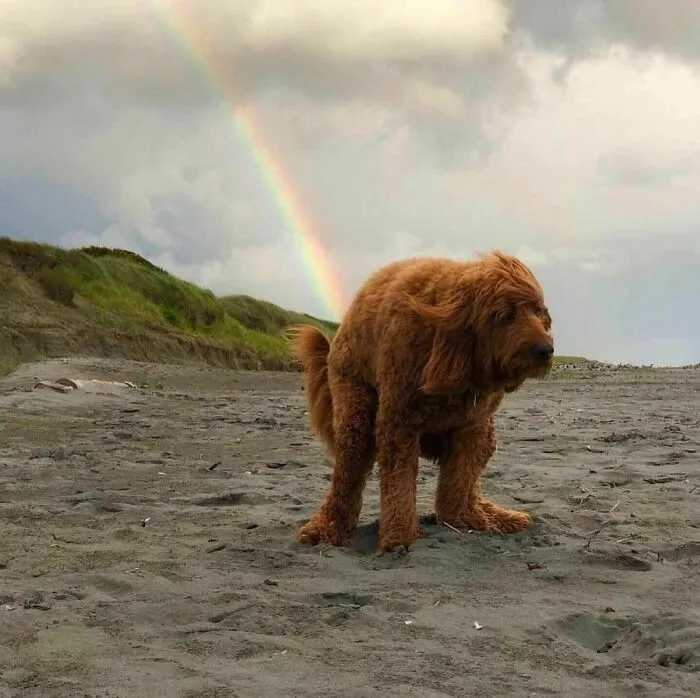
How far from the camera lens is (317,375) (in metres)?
6.78

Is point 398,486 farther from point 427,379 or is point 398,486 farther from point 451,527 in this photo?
point 427,379

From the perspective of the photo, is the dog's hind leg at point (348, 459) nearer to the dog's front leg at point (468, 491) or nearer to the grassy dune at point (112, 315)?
the dog's front leg at point (468, 491)

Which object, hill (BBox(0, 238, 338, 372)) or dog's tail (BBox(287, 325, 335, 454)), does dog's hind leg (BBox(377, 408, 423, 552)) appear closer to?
dog's tail (BBox(287, 325, 335, 454))

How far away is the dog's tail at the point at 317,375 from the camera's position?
6.64 meters

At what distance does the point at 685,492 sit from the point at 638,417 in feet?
20.2

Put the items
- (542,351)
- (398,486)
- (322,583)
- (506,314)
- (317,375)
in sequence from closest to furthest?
(322,583) → (542,351) → (506,314) → (398,486) → (317,375)

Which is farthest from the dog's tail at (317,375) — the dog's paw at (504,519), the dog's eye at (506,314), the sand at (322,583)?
the dog's eye at (506,314)

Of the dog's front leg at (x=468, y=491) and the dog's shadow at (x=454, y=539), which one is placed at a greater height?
the dog's front leg at (x=468, y=491)

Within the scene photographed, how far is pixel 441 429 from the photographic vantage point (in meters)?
5.76

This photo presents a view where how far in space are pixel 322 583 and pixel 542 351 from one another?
180 centimetres

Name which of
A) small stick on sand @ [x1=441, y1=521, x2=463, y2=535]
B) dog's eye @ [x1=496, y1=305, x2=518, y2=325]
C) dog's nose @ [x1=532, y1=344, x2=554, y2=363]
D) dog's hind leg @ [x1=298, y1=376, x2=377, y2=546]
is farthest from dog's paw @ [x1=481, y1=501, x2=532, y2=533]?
dog's eye @ [x1=496, y1=305, x2=518, y2=325]

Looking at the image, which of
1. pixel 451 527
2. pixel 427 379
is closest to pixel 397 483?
pixel 451 527

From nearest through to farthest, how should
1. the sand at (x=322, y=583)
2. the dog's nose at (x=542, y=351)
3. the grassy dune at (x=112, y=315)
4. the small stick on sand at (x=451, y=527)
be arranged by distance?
the sand at (x=322, y=583)
the dog's nose at (x=542, y=351)
the small stick on sand at (x=451, y=527)
the grassy dune at (x=112, y=315)

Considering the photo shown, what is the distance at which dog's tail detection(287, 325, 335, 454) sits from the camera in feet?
21.8
